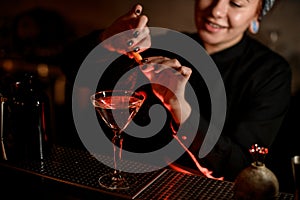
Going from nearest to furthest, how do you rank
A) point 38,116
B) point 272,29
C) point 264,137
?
point 38,116 → point 264,137 → point 272,29

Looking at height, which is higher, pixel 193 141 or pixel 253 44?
pixel 253 44

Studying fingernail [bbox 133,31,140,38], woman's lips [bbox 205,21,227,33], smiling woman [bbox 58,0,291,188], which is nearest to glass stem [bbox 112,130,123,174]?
smiling woman [bbox 58,0,291,188]

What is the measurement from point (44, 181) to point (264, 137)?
127cm

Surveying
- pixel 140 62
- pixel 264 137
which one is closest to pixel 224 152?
pixel 264 137

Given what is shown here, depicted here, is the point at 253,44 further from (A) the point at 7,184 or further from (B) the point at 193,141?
(A) the point at 7,184

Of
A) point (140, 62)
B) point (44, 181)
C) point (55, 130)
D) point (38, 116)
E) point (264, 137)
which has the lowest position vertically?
point (55, 130)

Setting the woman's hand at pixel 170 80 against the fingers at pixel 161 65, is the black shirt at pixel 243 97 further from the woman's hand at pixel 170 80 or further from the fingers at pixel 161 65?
the fingers at pixel 161 65

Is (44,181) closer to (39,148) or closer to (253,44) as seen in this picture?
(39,148)

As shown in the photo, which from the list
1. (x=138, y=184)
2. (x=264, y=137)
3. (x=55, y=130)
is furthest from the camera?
(x=55, y=130)

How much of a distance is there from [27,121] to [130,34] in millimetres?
527

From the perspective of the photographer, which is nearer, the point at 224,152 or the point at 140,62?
the point at 140,62

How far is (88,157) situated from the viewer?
1545 mm

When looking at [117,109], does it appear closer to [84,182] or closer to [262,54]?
[84,182]

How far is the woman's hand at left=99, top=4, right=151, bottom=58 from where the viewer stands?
154 centimetres
